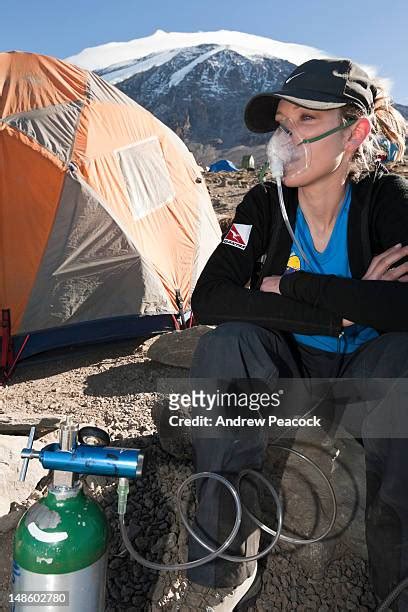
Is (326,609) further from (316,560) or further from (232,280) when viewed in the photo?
(232,280)

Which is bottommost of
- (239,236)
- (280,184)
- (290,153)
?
(239,236)

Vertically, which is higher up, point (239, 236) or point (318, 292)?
point (239, 236)

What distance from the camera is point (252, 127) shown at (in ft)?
9.89

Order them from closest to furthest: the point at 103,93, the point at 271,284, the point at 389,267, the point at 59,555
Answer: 1. the point at 59,555
2. the point at 389,267
3. the point at 271,284
4. the point at 103,93

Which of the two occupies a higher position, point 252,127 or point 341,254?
point 252,127

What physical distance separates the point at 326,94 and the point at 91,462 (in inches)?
70.9

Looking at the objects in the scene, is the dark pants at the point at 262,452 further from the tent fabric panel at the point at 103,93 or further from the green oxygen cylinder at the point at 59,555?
the tent fabric panel at the point at 103,93

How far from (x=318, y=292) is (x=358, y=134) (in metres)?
0.80

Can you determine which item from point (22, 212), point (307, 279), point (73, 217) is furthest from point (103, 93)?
point (307, 279)

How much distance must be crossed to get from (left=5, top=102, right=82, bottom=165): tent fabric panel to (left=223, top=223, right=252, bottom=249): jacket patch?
304 cm

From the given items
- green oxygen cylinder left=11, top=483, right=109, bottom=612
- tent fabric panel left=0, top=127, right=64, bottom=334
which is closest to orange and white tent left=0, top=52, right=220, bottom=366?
tent fabric panel left=0, top=127, right=64, bottom=334

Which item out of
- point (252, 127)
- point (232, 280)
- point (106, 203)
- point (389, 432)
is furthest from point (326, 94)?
point (106, 203)

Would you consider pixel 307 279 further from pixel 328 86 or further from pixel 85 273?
pixel 85 273

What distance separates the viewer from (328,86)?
2.53 m
